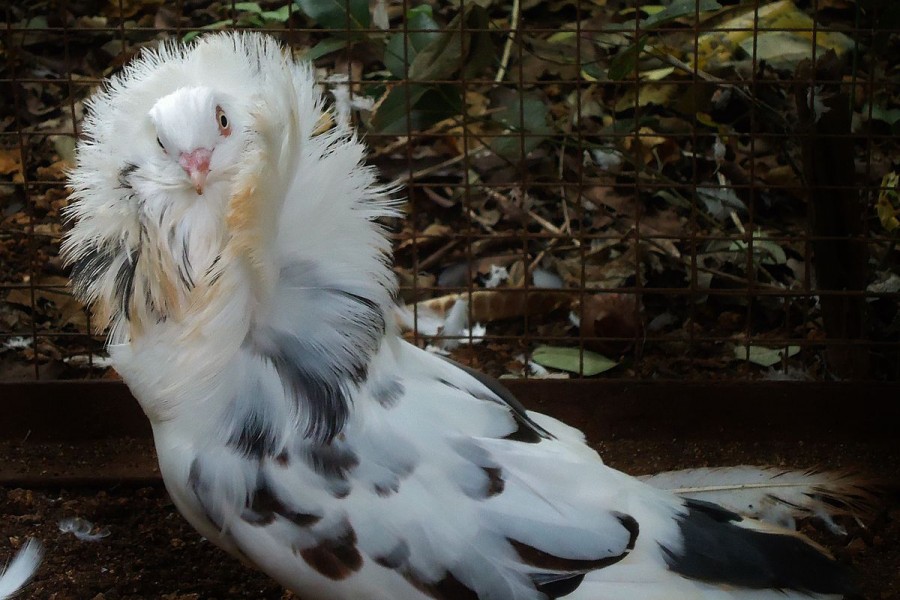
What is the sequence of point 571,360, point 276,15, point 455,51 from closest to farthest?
point 455,51 < point 571,360 < point 276,15

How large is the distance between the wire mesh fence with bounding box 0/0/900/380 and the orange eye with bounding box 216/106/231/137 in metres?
0.43

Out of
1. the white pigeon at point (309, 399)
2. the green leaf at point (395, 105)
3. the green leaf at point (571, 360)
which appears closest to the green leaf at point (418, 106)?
the green leaf at point (395, 105)

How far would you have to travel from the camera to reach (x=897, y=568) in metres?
2.35

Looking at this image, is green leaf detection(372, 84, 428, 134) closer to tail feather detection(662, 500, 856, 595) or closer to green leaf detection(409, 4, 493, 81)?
green leaf detection(409, 4, 493, 81)

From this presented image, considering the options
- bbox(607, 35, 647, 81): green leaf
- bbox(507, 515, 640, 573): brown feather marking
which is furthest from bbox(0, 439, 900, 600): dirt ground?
bbox(607, 35, 647, 81): green leaf

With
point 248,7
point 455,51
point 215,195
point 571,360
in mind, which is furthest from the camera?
point 248,7

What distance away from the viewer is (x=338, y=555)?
1.79 metres

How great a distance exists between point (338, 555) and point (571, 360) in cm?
135

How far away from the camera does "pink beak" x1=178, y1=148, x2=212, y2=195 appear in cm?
185

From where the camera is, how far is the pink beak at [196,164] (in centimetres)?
185

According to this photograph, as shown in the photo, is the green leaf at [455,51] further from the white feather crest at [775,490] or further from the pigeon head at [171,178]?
the white feather crest at [775,490]

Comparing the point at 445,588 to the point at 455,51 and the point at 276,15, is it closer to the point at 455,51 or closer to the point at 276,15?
the point at 455,51

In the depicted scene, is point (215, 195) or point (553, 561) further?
point (215, 195)

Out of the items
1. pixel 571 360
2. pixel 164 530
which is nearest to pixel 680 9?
pixel 571 360
